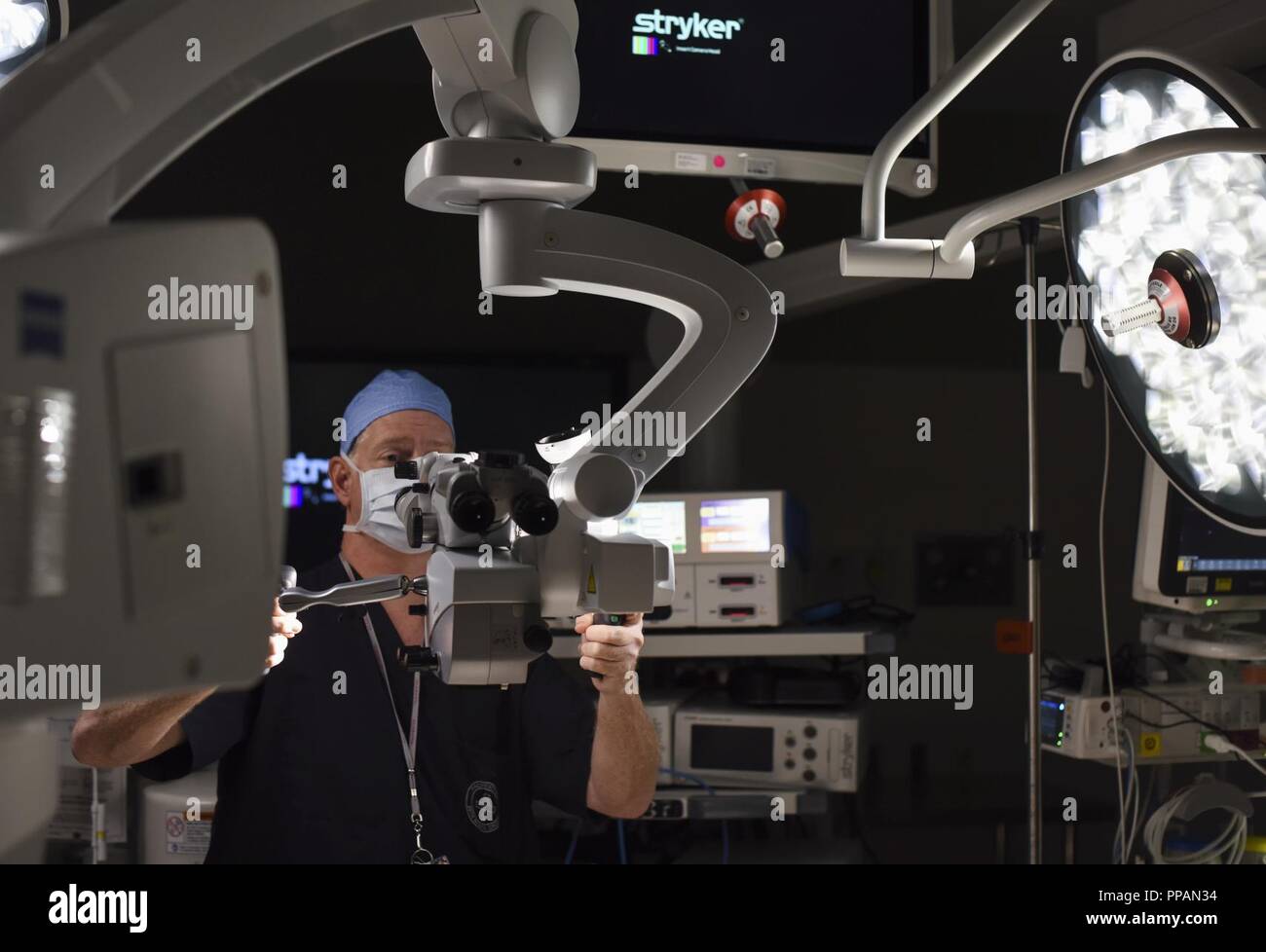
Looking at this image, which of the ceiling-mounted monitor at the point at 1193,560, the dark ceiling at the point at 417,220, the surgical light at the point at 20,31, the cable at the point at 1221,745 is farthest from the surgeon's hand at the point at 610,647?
the dark ceiling at the point at 417,220

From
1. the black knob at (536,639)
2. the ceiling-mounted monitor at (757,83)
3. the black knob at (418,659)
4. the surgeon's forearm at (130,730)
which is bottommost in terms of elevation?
the surgeon's forearm at (130,730)

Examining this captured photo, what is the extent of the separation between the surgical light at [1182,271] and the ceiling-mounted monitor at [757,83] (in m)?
0.66

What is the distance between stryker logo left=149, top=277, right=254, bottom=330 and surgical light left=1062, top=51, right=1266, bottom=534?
82 centimetres

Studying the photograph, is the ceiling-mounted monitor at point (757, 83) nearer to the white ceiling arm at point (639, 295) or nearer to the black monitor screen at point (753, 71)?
the black monitor screen at point (753, 71)

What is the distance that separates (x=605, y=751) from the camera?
1.97m

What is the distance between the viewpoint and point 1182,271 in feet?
3.28

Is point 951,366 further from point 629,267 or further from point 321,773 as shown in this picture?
point 629,267

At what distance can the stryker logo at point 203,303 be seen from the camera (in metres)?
0.36

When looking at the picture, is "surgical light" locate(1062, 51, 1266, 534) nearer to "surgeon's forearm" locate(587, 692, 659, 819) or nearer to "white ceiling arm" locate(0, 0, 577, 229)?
"white ceiling arm" locate(0, 0, 577, 229)

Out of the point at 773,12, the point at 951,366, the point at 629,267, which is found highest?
the point at 773,12

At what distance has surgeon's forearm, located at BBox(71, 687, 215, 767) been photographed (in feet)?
5.25
